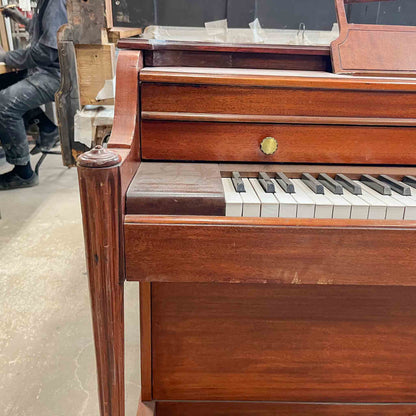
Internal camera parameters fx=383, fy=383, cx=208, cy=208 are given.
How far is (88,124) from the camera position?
1.70 meters

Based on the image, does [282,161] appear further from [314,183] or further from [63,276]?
[63,276]

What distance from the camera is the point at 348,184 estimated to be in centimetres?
76

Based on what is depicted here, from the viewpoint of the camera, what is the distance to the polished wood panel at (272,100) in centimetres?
80

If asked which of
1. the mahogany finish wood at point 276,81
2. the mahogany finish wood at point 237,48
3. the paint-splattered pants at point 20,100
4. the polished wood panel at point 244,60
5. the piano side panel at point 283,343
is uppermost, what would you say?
the mahogany finish wood at point 237,48

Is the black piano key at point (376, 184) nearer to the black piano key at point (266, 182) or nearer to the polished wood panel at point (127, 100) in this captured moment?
the black piano key at point (266, 182)

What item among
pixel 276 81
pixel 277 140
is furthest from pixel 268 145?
pixel 276 81

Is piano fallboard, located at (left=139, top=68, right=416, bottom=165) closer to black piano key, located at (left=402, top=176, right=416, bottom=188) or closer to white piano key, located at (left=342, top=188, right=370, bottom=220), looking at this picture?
black piano key, located at (left=402, top=176, right=416, bottom=188)

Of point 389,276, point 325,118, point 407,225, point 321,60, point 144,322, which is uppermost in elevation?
point 321,60

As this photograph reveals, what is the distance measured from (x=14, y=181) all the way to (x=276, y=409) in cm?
291

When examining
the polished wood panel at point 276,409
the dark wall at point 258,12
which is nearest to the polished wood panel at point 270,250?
the polished wood panel at point 276,409

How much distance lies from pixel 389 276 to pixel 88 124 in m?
1.41

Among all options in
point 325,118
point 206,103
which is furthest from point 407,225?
point 206,103

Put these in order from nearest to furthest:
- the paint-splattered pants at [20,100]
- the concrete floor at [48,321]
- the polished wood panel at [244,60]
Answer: the polished wood panel at [244,60], the concrete floor at [48,321], the paint-splattered pants at [20,100]

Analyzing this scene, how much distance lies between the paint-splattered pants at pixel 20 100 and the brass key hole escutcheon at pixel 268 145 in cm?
254
